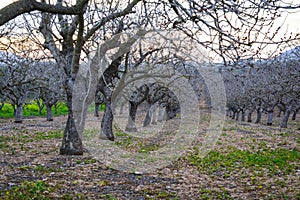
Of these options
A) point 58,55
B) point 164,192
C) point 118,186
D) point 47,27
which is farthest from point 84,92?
point 164,192

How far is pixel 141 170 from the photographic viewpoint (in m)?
8.90

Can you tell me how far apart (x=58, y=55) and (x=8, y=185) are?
4.85 meters

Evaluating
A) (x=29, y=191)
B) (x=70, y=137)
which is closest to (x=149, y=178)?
(x=29, y=191)

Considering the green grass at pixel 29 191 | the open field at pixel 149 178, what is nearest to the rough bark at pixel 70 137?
the open field at pixel 149 178

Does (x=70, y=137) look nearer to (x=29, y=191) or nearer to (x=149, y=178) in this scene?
(x=149, y=178)

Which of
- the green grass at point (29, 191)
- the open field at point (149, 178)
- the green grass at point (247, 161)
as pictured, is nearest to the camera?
the green grass at point (29, 191)

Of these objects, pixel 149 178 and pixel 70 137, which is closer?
pixel 149 178

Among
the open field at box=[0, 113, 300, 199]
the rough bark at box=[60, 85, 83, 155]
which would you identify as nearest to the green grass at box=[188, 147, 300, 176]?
the open field at box=[0, 113, 300, 199]

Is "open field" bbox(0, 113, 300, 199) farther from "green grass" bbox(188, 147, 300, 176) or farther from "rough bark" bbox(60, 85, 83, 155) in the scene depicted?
"rough bark" bbox(60, 85, 83, 155)

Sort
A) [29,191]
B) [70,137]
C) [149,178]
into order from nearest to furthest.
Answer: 1. [29,191]
2. [149,178]
3. [70,137]

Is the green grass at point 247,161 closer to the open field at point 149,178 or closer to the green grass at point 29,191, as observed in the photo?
the open field at point 149,178

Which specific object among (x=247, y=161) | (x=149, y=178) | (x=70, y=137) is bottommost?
(x=149, y=178)

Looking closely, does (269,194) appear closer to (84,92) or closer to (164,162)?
(164,162)

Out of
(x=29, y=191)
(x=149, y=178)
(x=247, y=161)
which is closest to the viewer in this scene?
(x=29, y=191)
